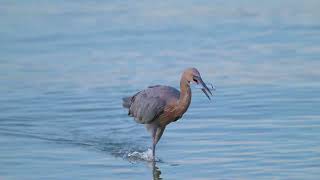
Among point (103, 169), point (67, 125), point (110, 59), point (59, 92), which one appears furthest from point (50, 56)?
point (103, 169)

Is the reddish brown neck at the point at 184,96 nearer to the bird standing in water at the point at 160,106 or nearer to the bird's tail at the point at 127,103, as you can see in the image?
the bird standing in water at the point at 160,106

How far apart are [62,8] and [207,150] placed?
1070cm

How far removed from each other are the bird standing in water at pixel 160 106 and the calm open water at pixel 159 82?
10.9 inches

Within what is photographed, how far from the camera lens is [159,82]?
56.7 feet

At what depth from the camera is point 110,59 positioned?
19.0m

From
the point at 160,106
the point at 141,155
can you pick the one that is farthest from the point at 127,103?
the point at 141,155

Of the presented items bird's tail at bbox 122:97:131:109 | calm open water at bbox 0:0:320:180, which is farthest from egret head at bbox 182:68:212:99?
bird's tail at bbox 122:97:131:109

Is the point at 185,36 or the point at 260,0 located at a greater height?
the point at 260,0

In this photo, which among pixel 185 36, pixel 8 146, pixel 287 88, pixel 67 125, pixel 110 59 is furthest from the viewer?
pixel 185 36

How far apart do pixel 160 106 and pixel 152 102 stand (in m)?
0.13

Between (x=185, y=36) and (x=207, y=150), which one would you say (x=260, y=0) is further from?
(x=207, y=150)

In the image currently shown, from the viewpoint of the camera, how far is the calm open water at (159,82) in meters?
13.0

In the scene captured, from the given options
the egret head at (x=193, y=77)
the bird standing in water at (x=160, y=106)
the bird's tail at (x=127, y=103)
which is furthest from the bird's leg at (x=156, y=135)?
the egret head at (x=193, y=77)

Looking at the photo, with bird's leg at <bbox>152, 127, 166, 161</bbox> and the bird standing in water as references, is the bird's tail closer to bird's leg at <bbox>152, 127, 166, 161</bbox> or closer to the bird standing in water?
the bird standing in water
